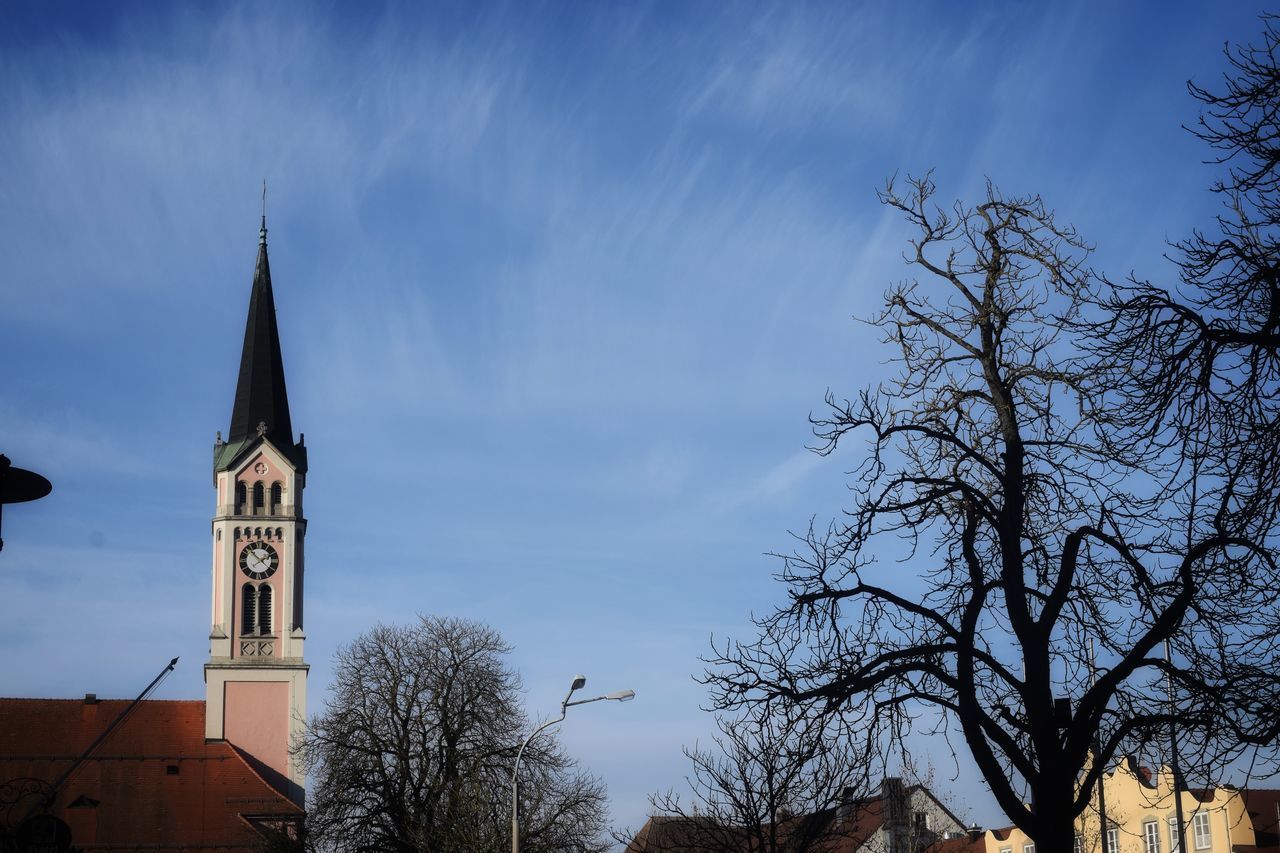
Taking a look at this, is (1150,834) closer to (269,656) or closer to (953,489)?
(269,656)

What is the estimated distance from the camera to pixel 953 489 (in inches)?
428

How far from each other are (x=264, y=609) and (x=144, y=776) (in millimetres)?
9624

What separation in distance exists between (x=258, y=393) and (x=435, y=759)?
3420cm

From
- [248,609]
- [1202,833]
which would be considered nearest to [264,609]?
[248,609]

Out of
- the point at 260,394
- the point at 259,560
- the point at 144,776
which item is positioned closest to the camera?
the point at 144,776

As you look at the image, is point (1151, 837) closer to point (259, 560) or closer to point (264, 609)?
point (264, 609)

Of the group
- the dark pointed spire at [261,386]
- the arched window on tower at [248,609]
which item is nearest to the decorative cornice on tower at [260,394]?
the dark pointed spire at [261,386]

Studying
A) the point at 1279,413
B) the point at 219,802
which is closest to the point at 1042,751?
the point at 1279,413

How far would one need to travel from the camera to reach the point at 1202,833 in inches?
2112

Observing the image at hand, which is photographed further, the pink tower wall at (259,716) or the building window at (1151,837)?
the pink tower wall at (259,716)

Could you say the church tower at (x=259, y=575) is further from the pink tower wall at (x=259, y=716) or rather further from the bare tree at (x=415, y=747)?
the bare tree at (x=415, y=747)

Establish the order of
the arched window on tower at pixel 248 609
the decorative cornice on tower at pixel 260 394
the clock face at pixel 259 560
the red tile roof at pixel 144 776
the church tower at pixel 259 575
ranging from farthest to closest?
the decorative cornice on tower at pixel 260 394 < the clock face at pixel 259 560 < the arched window on tower at pixel 248 609 < the church tower at pixel 259 575 < the red tile roof at pixel 144 776

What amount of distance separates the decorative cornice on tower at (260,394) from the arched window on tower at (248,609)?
6693 millimetres

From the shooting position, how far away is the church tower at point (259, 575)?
7500cm
